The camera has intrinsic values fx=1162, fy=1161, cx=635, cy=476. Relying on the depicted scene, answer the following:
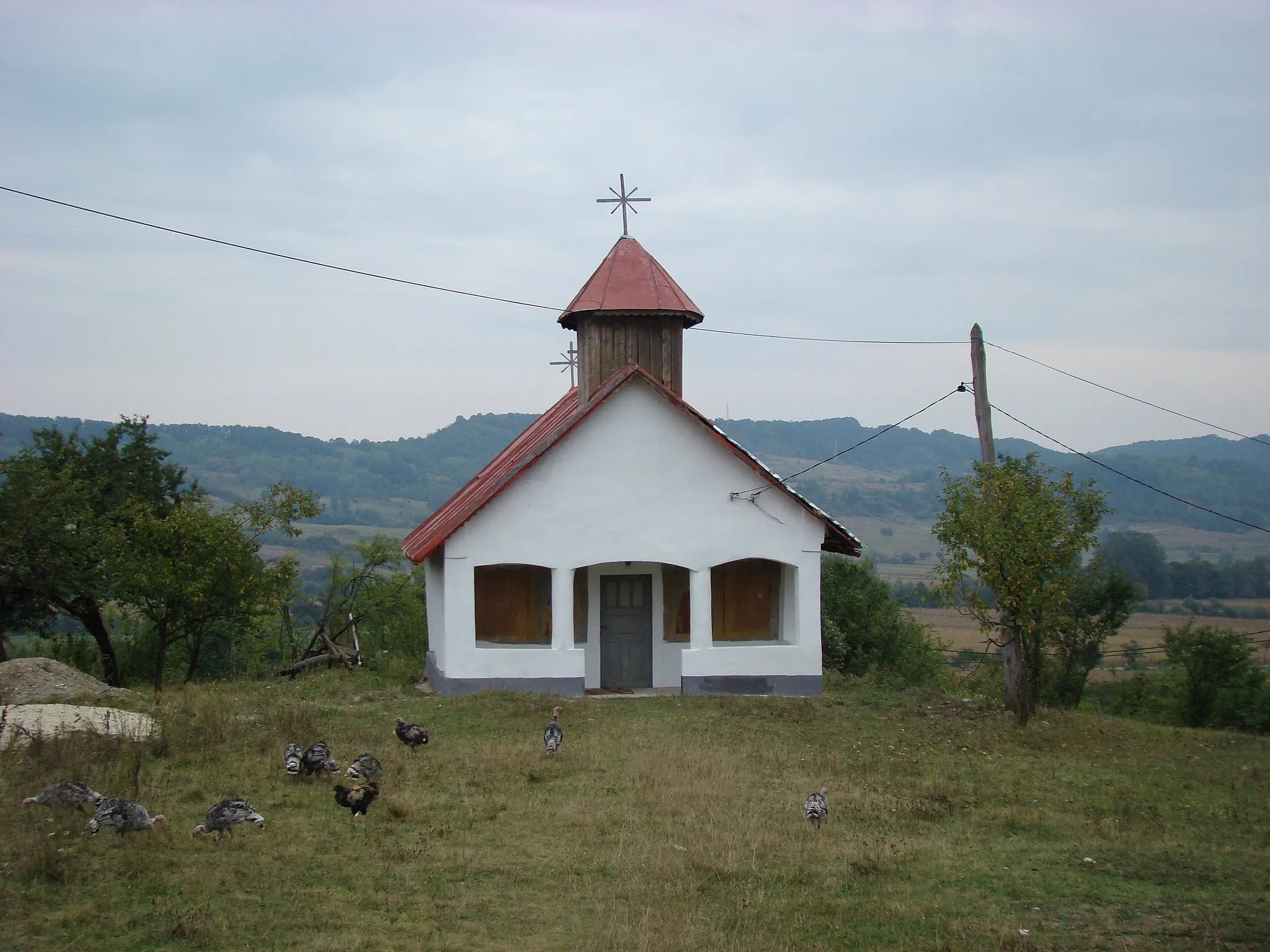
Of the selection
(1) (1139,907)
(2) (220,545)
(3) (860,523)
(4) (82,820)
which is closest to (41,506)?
(2) (220,545)

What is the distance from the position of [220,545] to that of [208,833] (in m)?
12.9

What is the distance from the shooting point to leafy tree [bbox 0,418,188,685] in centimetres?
2264

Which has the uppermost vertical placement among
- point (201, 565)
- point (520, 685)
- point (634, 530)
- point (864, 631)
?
point (634, 530)

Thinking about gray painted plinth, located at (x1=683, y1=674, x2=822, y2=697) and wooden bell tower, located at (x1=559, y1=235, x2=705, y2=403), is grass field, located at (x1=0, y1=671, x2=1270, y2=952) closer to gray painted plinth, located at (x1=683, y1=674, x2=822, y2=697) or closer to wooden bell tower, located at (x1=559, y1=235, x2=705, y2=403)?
gray painted plinth, located at (x1=683, y1=674, x2=822, y2=697)

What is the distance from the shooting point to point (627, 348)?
20922 mm

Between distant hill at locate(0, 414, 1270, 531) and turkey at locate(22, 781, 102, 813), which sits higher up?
distant hill at locate(0, 414, 1270, 531)

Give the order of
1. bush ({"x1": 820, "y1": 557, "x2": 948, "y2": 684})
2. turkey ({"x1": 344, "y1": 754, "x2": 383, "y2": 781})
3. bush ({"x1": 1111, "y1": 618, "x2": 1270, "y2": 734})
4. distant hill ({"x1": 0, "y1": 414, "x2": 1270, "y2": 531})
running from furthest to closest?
distant hill ({"x1": 0, "y1": 414, "x2": 1270, "y2": 531}) < bush ({"x1": 820, "y1": 557, "x2": 948, "y2": 684}) < bush ({"x1": 1111, "y1": 618, "x2": 1270, "y2": 734}) < turkey ({"x1": 344, "y1": 754, "x2": 383, "y2": 781})

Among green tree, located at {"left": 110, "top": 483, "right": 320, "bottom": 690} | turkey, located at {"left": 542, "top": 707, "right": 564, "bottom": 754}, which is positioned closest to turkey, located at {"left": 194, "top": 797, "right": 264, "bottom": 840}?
turkey, located at {"left": 542, "top": 707, "right": 564, "bottom": 754}

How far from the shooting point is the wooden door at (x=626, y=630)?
21031mm

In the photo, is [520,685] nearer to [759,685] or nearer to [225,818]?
[759,685]

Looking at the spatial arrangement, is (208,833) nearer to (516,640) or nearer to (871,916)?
(871,916)

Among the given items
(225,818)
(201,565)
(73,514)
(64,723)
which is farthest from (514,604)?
(225,818)

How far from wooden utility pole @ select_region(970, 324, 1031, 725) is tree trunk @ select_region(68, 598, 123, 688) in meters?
18.5

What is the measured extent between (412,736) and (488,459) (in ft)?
357
